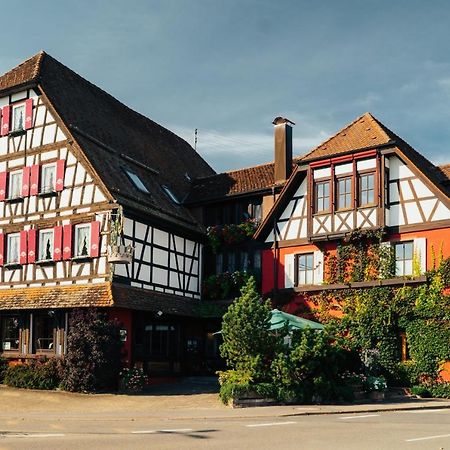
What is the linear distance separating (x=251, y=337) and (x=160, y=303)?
24.6 feet

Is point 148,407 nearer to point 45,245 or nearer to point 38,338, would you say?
point 38,338

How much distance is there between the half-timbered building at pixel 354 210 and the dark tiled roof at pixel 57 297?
8432 mm

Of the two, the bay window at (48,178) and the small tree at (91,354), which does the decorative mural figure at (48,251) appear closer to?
the bay window at (48,178)

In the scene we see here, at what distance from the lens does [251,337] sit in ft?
75.3

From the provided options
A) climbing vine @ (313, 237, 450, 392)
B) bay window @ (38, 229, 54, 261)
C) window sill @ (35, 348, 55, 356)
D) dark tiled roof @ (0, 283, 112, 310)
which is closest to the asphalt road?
dark tiled roof @ (0, 283, 112, 310)

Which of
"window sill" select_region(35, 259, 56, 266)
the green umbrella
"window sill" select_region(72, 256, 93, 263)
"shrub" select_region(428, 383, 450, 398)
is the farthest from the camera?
"window sill" select_region(35, 259, 56, 266)

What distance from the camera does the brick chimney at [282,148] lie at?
1336 inches

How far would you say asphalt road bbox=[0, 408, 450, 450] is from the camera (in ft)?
41.9

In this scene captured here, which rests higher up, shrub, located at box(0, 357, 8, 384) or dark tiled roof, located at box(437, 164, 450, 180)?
dark tiled roof, located at box(437, 164, 450, 180)

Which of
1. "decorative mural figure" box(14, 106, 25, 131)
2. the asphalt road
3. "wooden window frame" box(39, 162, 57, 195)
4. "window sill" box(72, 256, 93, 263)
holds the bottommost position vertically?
the asphalt road

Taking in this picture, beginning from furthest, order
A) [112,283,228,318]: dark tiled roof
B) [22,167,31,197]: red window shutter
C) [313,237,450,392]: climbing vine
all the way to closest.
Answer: [22,167,31,197]: red window shutter < [112,283,228,318]: dark tiled roof < [313,237,450,392]: climbing vine

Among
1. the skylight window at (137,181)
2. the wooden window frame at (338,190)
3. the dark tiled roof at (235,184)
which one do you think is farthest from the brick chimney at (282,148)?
the skylight window at (137,181)

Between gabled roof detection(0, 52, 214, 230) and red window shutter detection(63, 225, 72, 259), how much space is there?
2.58m

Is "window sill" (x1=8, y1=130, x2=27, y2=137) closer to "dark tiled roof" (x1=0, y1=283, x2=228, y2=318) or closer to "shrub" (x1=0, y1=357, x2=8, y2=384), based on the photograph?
"dark tiled roof" (x1=0, y1=283, x2=228, y2=318)
